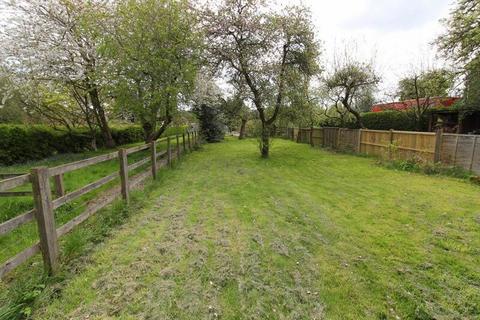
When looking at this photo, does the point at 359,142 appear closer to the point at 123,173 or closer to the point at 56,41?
the point at 123,173

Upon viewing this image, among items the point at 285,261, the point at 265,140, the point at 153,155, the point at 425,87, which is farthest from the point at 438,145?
the point at 153,155

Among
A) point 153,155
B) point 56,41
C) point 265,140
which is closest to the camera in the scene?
point 153,155

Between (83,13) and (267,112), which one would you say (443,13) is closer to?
(267,112)

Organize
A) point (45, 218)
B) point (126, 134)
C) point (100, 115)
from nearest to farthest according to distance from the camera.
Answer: point (45, 218), point (100, 115), point (126, 134)

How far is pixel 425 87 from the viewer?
12.7 meters

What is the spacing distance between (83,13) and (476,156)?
1470cm

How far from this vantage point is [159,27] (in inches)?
354

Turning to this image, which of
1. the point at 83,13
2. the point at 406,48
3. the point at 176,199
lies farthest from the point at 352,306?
the point at 406,48

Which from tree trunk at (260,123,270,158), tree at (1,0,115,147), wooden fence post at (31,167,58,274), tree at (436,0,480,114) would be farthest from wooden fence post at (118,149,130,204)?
tree at (436,0,480,114)

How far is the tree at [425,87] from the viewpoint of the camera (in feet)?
38.5

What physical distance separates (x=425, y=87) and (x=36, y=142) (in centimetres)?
1903

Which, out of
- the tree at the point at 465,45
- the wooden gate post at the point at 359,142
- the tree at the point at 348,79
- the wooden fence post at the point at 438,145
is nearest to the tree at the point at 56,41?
the tree at the point at 348,79

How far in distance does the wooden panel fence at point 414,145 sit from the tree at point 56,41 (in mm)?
12592

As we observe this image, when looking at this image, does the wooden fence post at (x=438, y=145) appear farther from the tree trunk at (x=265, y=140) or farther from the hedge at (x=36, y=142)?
the hedge at (x=36, y=142)
